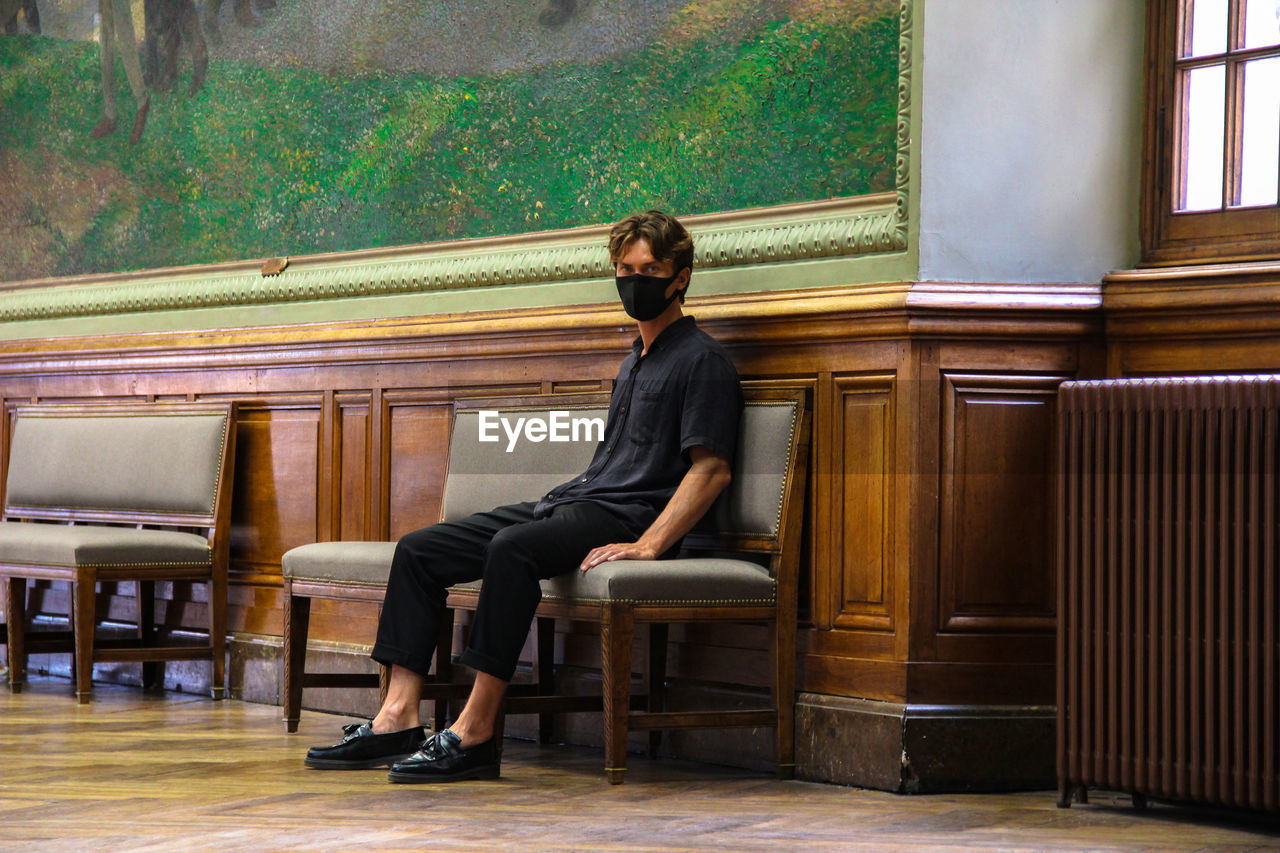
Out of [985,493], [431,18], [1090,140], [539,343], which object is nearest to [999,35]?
[1090,140]

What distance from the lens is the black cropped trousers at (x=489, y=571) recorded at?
403 cm

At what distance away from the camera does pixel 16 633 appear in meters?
5.84

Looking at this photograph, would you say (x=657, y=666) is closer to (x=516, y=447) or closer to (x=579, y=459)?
(x=579, y=459)

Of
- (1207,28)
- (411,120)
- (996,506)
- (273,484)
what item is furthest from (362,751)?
(1207,28)

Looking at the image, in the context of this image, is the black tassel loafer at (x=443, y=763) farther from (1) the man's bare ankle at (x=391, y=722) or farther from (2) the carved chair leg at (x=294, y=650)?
(2) the carved chair leg at (x=294, y=650)

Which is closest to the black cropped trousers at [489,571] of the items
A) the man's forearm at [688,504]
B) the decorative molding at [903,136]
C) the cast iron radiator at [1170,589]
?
the man's forearm at [688,504]

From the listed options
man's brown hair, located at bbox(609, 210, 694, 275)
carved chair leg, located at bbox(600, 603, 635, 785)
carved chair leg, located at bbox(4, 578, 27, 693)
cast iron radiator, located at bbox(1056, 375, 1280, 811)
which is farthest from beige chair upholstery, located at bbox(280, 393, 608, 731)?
cast iron radiator, located at bbox(1056, 375, 1280, 811)

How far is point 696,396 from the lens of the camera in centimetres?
421

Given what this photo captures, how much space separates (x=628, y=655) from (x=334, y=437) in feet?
6.53

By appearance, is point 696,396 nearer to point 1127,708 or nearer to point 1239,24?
point 1127,708

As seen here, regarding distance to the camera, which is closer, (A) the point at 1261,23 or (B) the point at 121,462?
(A) the point at 1261,23

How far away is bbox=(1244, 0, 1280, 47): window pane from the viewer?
160 inches

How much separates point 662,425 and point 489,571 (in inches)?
24.2

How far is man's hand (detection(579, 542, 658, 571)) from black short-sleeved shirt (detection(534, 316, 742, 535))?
142 mm
